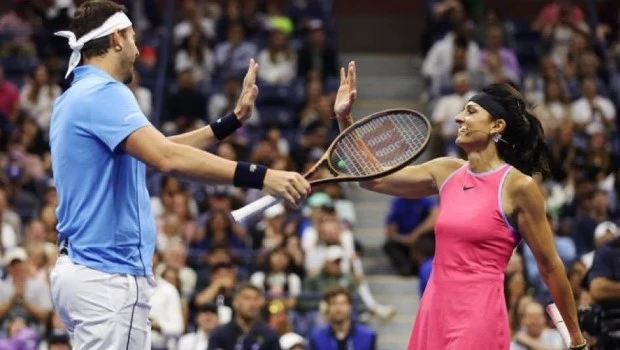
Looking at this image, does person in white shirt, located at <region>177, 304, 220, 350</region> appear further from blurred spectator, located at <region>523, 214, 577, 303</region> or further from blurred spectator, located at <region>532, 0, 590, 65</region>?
blurred spectator, located at <region>532, 0, 590, 65</region>

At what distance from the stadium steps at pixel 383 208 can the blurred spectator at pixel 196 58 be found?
1.89m

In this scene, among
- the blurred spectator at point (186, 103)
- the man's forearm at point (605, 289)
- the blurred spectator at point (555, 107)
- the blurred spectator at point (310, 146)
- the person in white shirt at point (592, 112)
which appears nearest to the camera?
the man's forearm at point (605, 289)

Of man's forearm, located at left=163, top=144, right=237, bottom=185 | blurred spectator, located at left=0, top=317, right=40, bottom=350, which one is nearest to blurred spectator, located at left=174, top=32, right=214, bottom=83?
blurred spectator, located at left=0, top=317, right=40, bottom=350

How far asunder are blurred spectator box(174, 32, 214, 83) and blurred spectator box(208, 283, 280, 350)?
6.37 meters

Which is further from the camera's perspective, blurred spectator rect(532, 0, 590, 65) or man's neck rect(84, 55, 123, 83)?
blurred spectator rect(532, 0, 590, 65)

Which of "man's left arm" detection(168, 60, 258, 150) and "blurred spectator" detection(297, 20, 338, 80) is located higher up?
"man's left arm" detection(168, 60, 258, 150)

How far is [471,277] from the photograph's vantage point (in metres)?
6.14

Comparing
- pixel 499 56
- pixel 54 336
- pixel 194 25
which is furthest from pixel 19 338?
pixel 499 56

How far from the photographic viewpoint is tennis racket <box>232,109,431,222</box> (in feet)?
19.8

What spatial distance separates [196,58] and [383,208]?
305cm

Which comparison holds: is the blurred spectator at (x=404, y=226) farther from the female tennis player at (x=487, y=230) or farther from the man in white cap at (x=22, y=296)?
the female tennis player at (x=487, y=230)

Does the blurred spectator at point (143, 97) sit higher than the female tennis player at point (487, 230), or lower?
lower

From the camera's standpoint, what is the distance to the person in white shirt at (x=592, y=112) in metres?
16.0

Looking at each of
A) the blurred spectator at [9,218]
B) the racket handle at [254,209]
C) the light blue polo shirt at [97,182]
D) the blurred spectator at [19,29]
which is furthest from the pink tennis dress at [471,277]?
the blurred spectator at [19,29]
